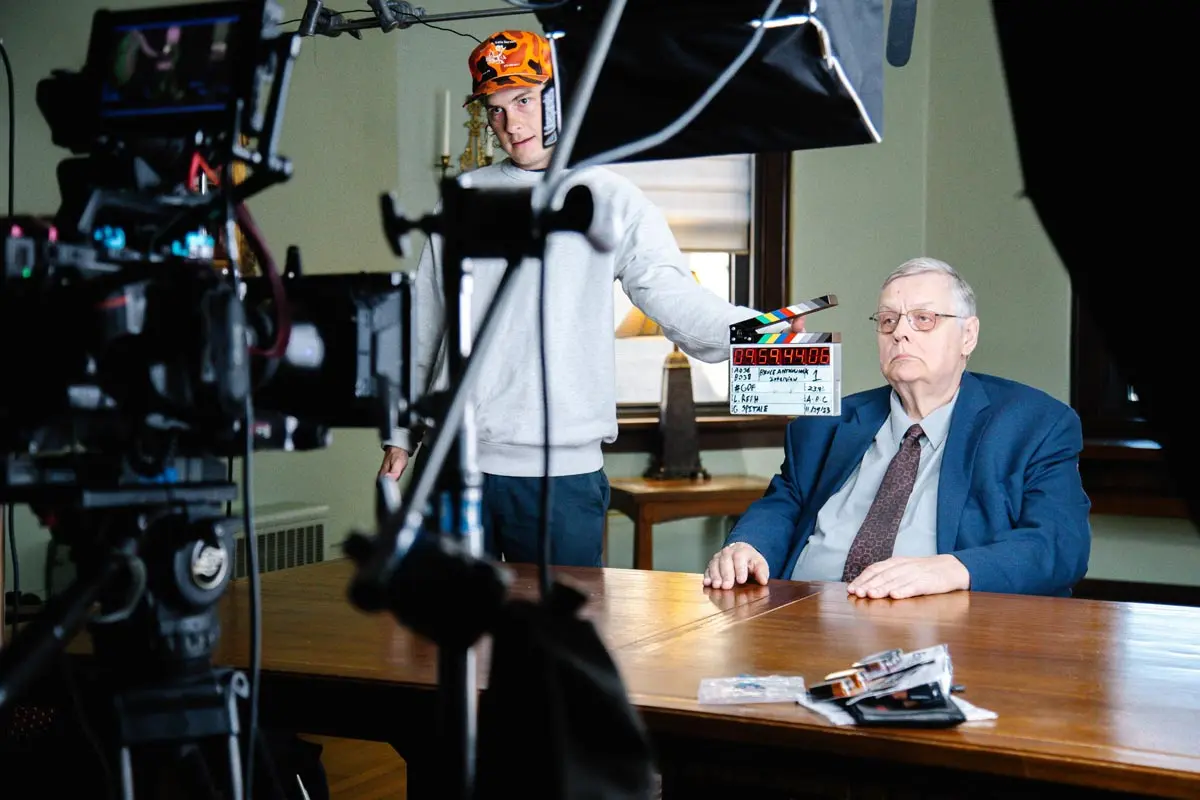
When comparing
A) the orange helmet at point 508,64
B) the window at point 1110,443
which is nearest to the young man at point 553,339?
the orange helmet at point 508,64

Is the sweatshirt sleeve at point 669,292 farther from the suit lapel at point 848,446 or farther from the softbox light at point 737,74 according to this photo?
the softbox light at point 737,74

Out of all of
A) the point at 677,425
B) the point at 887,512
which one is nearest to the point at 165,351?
the point at 887,512

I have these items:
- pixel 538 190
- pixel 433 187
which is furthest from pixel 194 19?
pixel 433 187

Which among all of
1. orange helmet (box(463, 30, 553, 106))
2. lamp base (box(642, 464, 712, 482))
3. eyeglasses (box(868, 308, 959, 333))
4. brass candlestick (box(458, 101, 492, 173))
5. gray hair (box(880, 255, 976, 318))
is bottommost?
lamp base (box(642, 464, 712, 482))

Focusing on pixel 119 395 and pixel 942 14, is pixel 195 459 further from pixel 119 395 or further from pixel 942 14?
pixel 942 14

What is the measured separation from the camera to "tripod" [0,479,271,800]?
88cm

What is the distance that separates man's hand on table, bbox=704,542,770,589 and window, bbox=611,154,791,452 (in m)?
2.45

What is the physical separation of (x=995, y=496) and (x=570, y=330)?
916 mm

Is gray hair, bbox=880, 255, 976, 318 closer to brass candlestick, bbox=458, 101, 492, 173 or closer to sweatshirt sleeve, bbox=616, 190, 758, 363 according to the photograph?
sweatshirt sleeve, bbox=616, 190, 758, 363

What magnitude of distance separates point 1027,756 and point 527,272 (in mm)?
1707

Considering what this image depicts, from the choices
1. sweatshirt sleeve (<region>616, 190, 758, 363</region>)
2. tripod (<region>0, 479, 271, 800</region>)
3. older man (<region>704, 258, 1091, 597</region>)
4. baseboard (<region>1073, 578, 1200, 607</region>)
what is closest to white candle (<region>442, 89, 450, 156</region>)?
sweatshirt sleeve (<region>616, 190, 758, 363</region>)

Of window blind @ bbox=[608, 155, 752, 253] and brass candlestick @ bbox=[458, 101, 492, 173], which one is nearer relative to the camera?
brass candlestick @ bbox=[458, 101, 492, 173]

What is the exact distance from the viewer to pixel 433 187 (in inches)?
165

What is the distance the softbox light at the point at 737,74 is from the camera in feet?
4.67
